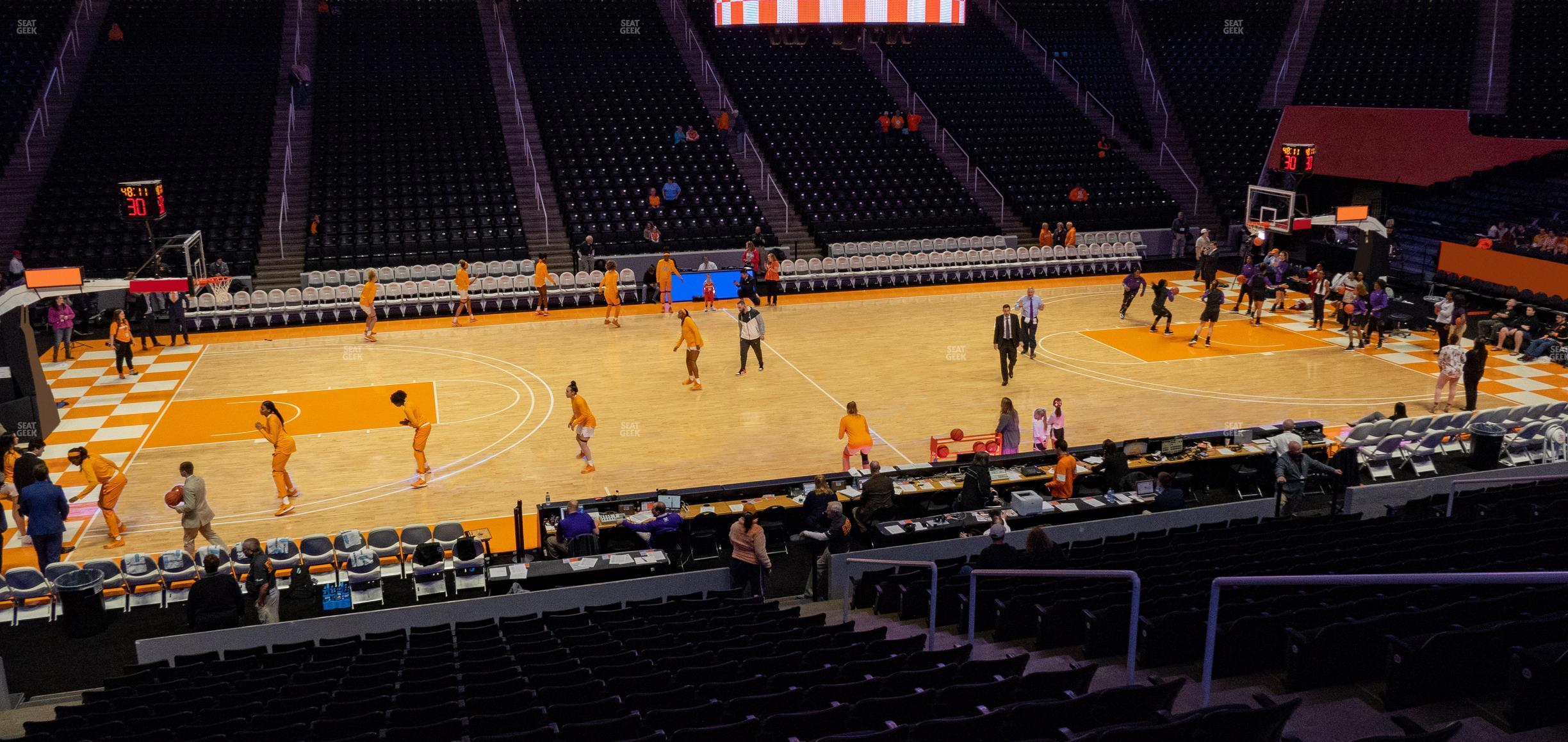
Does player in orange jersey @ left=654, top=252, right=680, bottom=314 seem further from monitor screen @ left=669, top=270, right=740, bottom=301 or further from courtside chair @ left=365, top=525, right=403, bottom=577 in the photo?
courtside chair @ left=365, top=525, right=403, bottom=577

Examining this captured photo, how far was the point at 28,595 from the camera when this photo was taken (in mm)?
12883

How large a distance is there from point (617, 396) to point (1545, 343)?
59.8 ft

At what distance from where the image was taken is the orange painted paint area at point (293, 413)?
19422mm

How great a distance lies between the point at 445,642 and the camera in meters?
10.9

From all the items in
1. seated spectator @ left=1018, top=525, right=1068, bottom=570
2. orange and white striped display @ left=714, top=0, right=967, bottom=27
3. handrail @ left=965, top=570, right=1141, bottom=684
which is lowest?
seated spectator @ left=1018, top=525, right=1068, bottom=570

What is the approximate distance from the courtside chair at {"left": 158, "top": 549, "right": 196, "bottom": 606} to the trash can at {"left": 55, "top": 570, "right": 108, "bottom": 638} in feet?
2.66

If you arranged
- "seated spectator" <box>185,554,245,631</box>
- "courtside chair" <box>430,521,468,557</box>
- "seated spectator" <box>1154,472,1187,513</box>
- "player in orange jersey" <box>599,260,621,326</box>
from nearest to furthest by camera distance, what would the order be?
"seated spectator" <box>185,554,245,631</box> → "courtside chair" <box>430,521,468,557</box> → "seated spectator" <box>1154,472,1187,513</box> → "player in orange jersey" <box>599,260,621,326</box>

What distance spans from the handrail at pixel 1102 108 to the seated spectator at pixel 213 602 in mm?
35090

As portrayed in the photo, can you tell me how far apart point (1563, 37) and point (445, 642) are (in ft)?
134

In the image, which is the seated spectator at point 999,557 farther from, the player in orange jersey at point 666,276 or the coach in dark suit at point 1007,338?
the player in orange jersey at point 666,276

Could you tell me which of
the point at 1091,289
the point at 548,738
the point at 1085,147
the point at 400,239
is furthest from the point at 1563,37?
the point at 548,738

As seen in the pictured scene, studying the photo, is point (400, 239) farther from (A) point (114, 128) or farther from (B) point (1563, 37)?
(B) point (1563, 37)

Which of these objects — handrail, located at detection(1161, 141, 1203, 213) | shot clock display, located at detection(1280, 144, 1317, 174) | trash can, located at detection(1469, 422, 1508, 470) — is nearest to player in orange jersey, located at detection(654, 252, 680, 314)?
shot clock display, located at detection(1280, 144, 1317, 174)

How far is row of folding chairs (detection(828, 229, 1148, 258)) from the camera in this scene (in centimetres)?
3262
